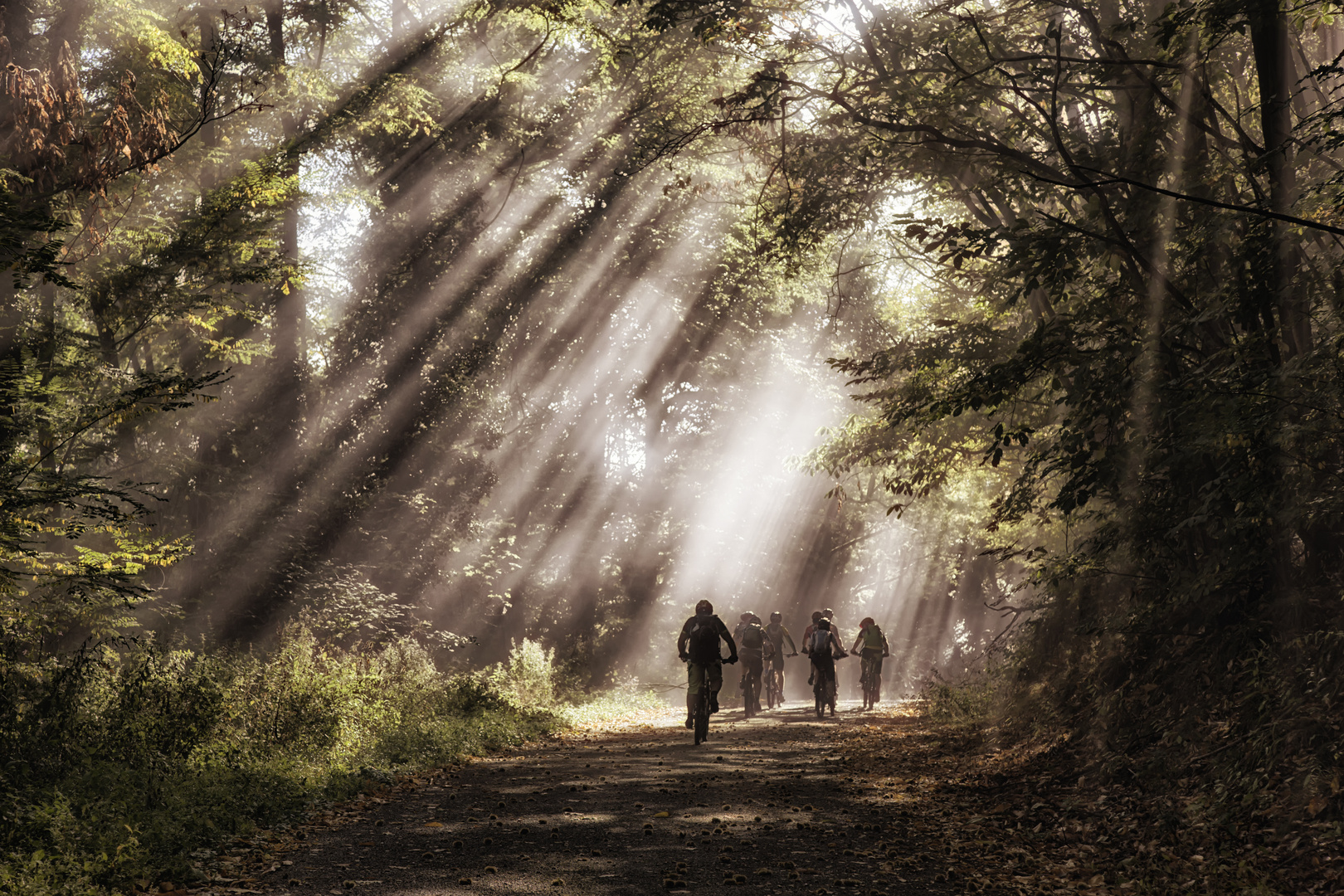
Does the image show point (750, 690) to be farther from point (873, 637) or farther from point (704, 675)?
point (704, 675)

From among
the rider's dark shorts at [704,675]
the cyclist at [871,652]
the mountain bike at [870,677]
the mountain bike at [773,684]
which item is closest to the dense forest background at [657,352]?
the cyclist at [871,652]

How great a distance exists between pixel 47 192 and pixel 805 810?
1003 cm

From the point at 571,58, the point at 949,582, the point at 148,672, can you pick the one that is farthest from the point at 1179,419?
the point at 949,582

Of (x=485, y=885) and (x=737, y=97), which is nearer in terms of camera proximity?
(x=485, y=885)

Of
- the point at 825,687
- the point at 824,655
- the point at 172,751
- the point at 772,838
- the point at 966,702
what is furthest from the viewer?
the point at 825,687

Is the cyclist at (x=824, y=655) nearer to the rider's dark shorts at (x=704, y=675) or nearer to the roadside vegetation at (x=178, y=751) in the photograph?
the rider's dark shorts at (x=704, y=675)

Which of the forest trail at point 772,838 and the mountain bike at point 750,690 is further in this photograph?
the mountain bike at point 750,690

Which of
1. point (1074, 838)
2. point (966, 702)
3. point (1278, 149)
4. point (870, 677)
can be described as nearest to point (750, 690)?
point (870, 677)

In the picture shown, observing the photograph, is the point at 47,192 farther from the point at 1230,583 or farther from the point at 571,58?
the point at 571,58

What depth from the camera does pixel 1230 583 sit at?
8.12m

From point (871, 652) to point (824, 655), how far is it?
3304 mm

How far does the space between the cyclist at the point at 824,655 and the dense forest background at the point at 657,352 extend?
2.68 metres

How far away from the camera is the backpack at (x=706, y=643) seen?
514 inches

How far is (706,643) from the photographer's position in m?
13.1
